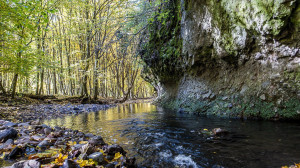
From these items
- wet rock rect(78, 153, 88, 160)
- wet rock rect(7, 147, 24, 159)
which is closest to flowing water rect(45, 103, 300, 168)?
wet rock rect(78, 153, 88, 160)

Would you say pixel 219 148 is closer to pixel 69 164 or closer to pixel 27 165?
pixel 69 164

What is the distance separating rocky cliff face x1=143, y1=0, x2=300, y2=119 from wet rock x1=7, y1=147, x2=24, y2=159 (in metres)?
6.48

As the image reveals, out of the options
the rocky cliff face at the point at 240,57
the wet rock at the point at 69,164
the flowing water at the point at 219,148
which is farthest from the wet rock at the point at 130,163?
the rocky cliff face at the point at 240,57

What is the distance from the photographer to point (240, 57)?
6.30 meters

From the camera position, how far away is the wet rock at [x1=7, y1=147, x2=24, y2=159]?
2321mm

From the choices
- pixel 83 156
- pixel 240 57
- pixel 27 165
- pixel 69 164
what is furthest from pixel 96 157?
pixel 240 57

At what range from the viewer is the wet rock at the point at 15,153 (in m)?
2.32

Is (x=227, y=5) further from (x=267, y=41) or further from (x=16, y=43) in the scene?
(x=16, y=43)

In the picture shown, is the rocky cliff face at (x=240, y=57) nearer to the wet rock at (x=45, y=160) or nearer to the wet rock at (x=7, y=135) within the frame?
the wet rock at (x=45, y=160)

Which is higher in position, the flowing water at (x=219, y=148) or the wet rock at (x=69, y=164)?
the wet rock at (x=69, y=164)

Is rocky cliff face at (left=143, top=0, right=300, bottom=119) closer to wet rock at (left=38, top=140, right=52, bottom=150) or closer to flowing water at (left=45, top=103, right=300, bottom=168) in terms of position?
flowing water at (left=45, top=103, right=300, bottom=168)

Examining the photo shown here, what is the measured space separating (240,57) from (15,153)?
7119 mm

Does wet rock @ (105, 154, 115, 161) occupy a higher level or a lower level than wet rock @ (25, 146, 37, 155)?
lower

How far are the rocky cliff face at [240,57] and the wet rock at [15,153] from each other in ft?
21.3
